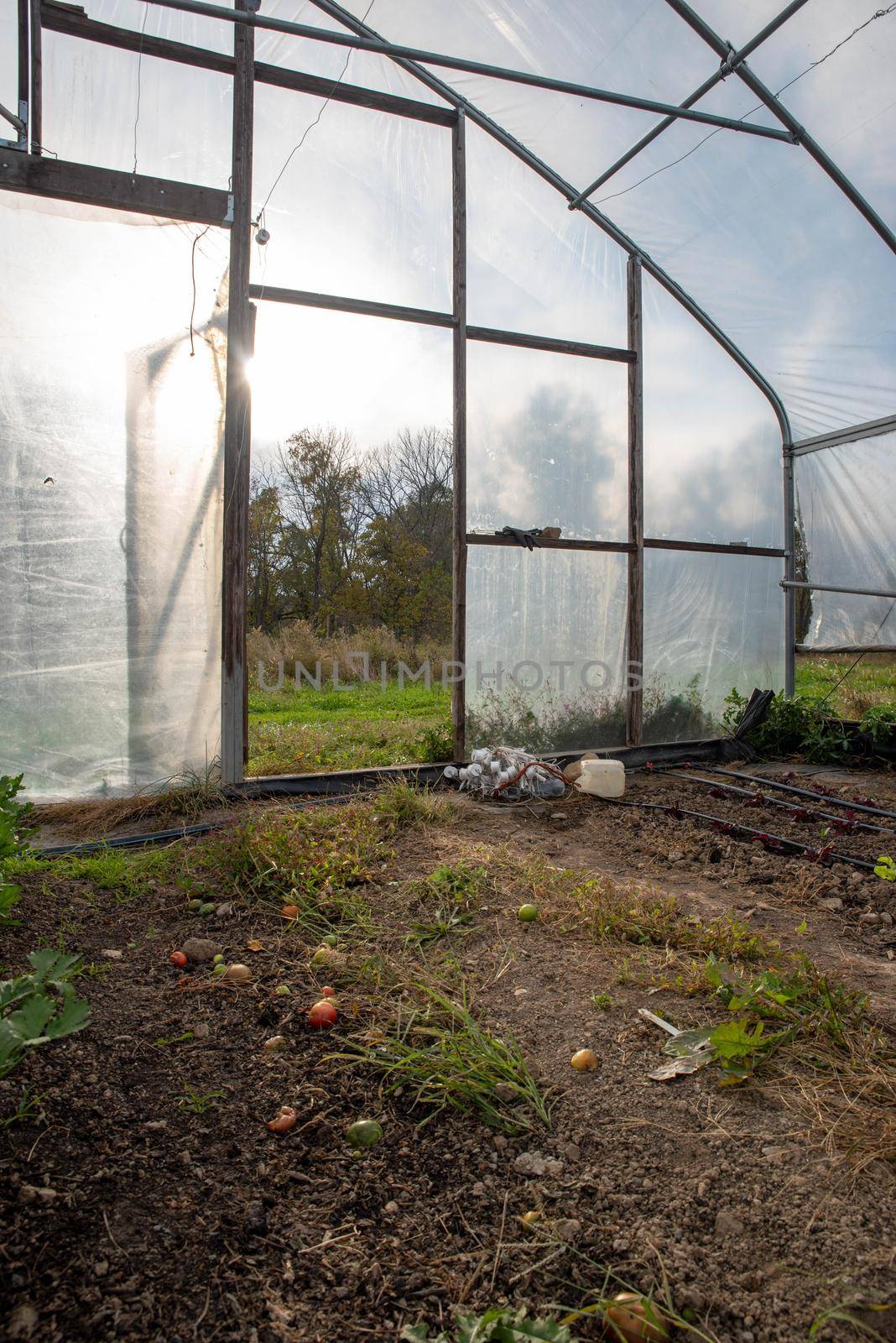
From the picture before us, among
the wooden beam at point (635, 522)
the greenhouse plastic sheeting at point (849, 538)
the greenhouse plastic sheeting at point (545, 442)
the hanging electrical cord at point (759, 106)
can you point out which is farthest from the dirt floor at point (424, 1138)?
the hanging electrical cord at point (759, 106)

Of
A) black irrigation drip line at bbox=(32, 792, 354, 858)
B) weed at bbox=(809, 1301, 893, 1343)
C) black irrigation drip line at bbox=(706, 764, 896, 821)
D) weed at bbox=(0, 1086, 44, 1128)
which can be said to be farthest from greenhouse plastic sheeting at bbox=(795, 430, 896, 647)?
weed at bbox=(0, 1086, 44, 1128)

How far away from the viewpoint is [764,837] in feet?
11.6

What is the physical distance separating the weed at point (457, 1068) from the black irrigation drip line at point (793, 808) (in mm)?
2713

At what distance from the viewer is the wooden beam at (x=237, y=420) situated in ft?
14.3

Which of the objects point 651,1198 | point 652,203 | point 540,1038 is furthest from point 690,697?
point 651,1198

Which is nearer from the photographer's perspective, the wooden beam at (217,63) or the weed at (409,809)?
the weed at (409,809)

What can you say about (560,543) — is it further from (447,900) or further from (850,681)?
(447,900)

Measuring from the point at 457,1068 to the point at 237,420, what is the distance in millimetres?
3764

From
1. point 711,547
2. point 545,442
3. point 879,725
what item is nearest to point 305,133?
point 545,442

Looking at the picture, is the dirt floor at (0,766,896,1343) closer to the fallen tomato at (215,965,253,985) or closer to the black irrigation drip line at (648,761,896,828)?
the fallen tomato at (215,965,253,985)

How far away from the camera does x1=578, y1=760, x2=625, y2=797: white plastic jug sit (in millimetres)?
4516

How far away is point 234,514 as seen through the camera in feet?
14.4

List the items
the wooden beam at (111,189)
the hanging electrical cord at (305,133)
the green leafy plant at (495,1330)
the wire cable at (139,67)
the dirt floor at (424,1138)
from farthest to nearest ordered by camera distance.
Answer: the hanging electrical cord at (305,133) < the wire cable at (139,67) < the wooden beam at (111,189) < the dirt floor at (424,1138) < the green leafy plant at (495,1330)

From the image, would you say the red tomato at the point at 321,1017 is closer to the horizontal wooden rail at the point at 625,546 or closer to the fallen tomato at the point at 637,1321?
the fallen tomato at the point at 637,1321
